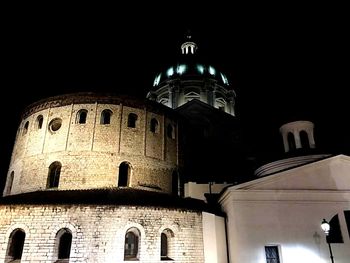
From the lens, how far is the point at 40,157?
18688 millimetres

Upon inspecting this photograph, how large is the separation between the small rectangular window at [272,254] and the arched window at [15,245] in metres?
12.0

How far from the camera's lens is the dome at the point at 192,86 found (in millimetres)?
34781

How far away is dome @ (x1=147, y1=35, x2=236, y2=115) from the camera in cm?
3478

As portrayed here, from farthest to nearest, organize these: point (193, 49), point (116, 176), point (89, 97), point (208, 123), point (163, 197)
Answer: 1. point (193, 49)
2. point (208, 123)
3. point (89, 97)
4. point (116, 176)
5. point (163, 197)

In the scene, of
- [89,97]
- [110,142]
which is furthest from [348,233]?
[89,97]

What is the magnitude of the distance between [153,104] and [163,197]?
7252 mm

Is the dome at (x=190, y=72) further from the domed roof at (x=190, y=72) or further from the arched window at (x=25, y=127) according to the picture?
the arched window at (x=25, y=127)

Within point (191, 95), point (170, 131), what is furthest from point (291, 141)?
point (191, 95)

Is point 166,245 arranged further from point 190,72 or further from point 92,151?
point 190,72

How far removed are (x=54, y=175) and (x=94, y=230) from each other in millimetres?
5917

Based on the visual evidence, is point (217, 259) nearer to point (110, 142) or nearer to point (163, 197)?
point (163, 197)

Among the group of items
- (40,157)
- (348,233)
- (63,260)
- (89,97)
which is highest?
(89,97)

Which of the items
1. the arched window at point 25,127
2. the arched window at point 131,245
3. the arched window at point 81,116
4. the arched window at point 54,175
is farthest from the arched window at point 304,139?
the arched window at point 25,127

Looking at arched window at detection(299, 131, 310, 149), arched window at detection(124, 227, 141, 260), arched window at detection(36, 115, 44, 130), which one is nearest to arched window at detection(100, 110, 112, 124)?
arched window at detection(36, 115, 44, 130)
